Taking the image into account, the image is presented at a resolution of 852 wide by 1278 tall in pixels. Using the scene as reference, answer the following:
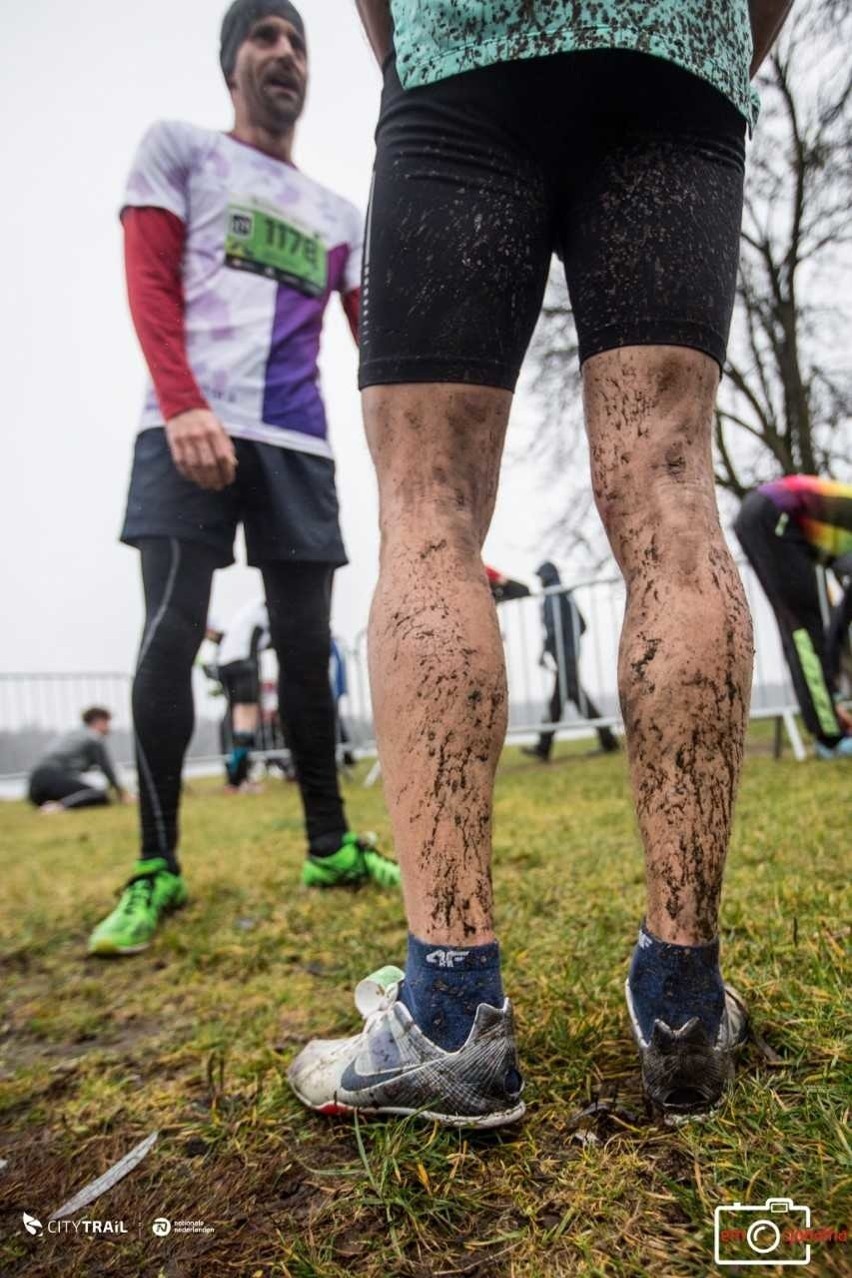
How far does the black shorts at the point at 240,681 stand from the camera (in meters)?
7.64

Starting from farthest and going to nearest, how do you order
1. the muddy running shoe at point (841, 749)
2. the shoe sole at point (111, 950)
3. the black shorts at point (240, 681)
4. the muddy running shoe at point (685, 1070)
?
the black shorts at point (240, 681) → the muddy running shoe at point (841, 749) → the shoe sole at point (111, 950) → the muddy running shoe at point (685, 1070)

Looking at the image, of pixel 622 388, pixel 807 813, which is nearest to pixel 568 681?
pixel 807 813

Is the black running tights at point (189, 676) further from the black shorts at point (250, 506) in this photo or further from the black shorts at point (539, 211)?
the black shorts at point (539, 211)

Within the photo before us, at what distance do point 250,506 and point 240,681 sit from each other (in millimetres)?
5577

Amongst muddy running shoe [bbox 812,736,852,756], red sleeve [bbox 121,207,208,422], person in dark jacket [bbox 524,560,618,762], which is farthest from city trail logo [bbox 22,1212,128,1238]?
person in dark jacket [bbox 524,560,618,762]

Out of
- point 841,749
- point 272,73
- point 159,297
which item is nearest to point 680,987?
point 159,297

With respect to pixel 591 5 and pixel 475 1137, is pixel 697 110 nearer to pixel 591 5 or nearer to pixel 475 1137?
pixel 591 5

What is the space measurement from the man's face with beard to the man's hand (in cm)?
104

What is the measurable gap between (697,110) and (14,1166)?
1527 mm

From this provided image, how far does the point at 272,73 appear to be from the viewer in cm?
233

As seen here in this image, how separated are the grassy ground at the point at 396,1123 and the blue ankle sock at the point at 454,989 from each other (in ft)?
0.37

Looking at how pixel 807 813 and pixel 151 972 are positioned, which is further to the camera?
pixel 807 813

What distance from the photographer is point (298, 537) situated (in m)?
2.29

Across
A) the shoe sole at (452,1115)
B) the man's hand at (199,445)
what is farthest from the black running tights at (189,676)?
the shoe sole at (452,1115)
